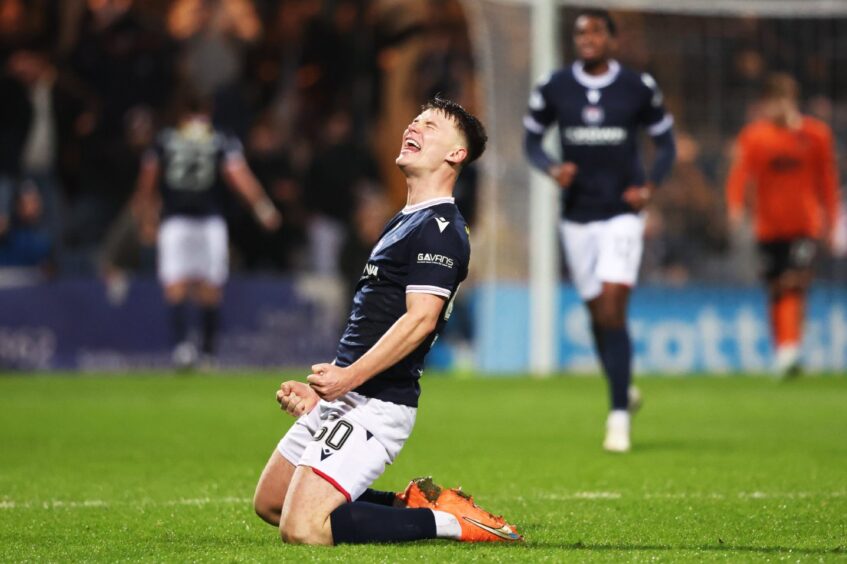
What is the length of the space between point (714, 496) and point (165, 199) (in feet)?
33.6

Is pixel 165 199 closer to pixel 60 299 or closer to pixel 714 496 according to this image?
pixel 60 299

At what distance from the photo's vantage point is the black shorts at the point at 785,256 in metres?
15.0

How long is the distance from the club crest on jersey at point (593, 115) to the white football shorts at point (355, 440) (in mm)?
4126

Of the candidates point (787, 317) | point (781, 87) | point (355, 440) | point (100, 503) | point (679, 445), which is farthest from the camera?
point (781, 87)

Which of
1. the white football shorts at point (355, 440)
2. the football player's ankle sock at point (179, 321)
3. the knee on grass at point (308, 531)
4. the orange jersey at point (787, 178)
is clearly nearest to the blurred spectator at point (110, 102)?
the football player's ankle sock at point (179, 321)

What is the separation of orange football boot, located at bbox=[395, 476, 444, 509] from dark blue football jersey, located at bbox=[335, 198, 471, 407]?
1.00 ft

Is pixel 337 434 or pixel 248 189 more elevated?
pixel 248 189

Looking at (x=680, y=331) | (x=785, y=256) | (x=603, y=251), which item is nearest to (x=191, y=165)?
(x=680, y=331)

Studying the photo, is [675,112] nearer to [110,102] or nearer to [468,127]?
[110,102]

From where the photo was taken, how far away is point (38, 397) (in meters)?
12.7

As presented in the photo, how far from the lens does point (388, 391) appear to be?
5.27 metres

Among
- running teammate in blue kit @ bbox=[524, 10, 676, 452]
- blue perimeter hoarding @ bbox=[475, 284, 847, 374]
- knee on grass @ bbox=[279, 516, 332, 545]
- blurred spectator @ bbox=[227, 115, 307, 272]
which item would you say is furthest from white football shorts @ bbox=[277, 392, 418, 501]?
blurred spectator @ bbox=[227, 115, 307, 272]

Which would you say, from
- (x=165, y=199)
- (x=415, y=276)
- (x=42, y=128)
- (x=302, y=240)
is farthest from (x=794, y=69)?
(x=415, y=276)

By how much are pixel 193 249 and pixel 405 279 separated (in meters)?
10.7
